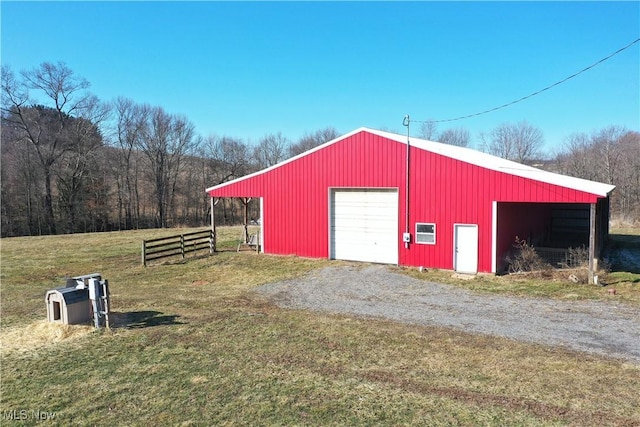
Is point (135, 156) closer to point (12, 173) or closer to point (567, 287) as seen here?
point (12, 173)

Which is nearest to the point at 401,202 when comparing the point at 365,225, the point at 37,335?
the point at 365,225

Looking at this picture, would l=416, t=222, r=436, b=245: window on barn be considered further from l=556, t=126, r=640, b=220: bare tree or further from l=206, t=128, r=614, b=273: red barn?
l=556, t=126, r=640, b=220: bare tree

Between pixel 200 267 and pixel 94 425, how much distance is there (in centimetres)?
1209

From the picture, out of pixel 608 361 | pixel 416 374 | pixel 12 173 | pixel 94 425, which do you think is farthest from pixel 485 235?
pixel 12 173

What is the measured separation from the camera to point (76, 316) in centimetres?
872

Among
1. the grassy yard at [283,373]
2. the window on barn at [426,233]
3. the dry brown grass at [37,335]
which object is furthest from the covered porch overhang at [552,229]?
the dry brown grass at [37,335]

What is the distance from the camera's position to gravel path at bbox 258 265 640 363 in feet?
25.8

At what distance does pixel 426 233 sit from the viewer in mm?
15633

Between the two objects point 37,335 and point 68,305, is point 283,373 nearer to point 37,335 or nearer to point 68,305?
point 68,305

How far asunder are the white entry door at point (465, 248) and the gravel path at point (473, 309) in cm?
216

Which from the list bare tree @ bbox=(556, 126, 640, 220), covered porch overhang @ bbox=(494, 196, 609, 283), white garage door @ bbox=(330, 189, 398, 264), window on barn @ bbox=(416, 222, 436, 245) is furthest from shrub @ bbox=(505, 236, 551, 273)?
bare tree @ bbox=(556, 126, 640, 220)

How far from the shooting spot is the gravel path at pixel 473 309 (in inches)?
309

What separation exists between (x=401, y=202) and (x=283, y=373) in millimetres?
10793

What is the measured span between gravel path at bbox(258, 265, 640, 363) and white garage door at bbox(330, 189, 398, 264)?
2587mm
